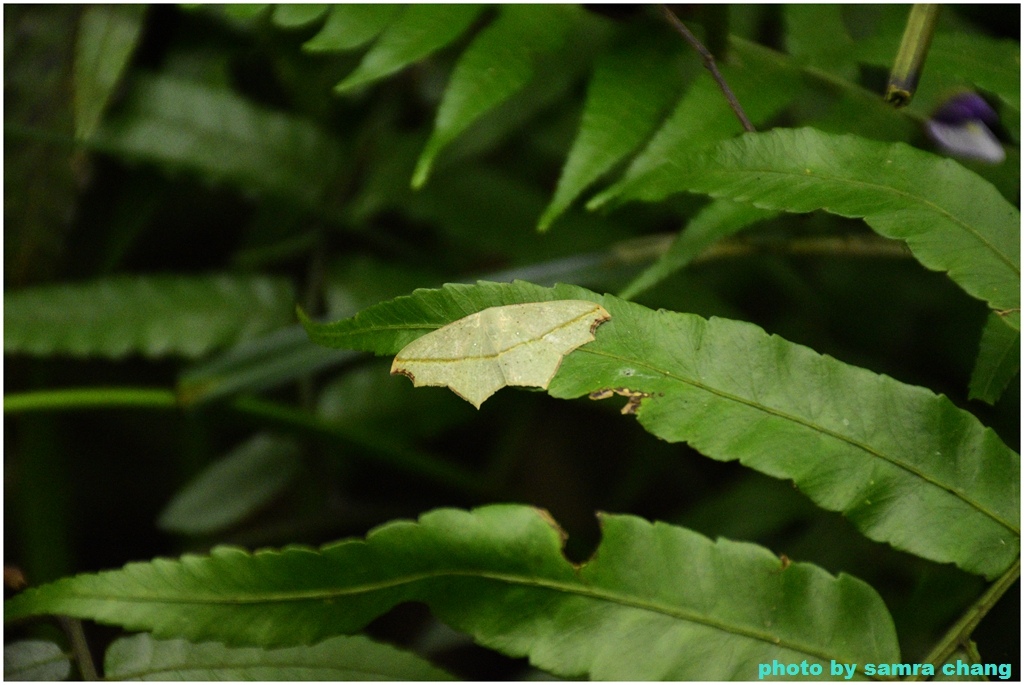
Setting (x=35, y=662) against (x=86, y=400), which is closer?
(x=35, y=662)

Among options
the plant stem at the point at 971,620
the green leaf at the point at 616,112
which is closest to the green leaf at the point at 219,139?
the green leaf at the point at 616,112

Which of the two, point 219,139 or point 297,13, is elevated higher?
point 297,13

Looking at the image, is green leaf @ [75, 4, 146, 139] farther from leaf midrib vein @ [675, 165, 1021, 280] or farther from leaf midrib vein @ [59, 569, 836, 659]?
leaf midrib vein @ [675, 165, 1021, 280]

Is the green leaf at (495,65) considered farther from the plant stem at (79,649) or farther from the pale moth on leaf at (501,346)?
the plant stem at (79,649)

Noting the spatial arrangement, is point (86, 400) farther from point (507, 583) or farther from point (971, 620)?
point (971, 620)

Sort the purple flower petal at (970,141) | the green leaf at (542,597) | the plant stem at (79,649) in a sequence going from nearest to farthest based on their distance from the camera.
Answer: the green leaf at (542,597)
the plant stem at (79,649)
the purple flower petal at (970,141)

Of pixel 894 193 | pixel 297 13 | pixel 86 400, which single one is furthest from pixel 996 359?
pixel 86 400
